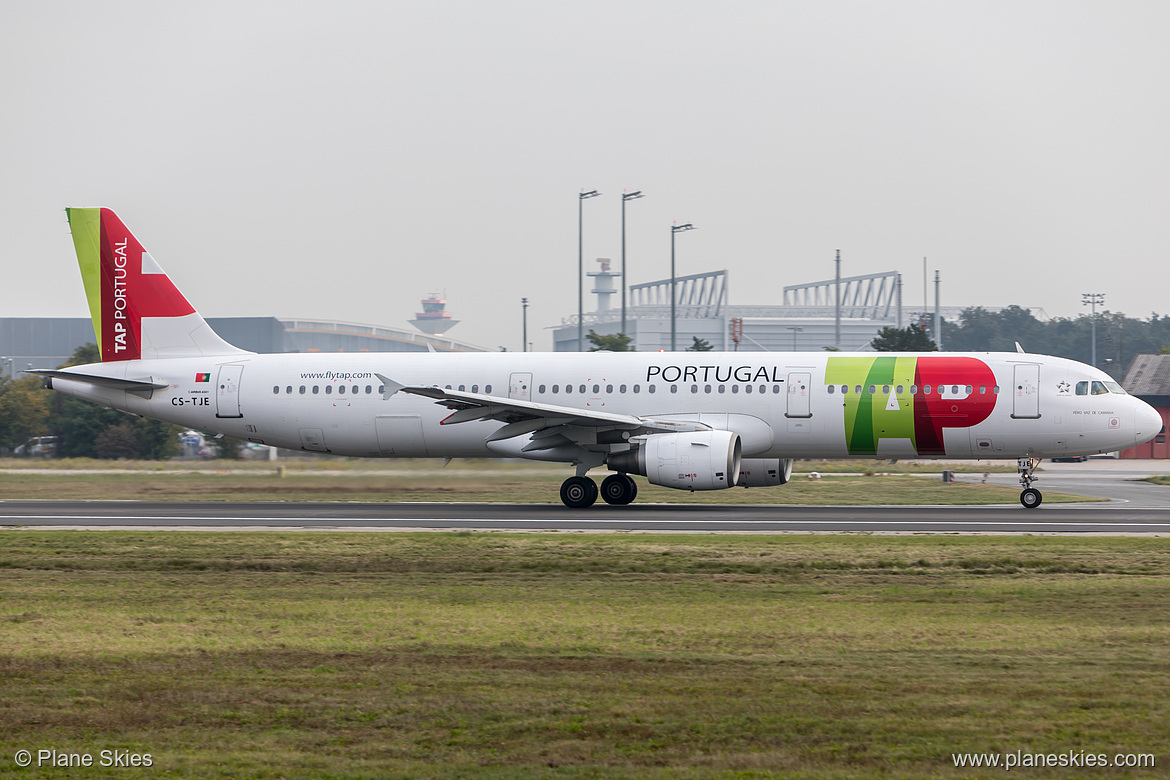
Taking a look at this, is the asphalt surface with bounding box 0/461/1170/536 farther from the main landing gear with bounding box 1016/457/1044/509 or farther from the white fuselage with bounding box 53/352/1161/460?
the white fuselage with bounding box 53/352/1161/460

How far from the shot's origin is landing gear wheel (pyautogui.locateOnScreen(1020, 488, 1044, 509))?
2595 centimetres

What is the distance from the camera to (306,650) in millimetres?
10297

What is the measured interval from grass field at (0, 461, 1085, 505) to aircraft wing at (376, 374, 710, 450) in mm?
1421

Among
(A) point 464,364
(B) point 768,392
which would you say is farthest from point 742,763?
(A) point 464,364

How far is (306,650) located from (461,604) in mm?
2728

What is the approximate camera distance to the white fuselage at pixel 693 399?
2538cm

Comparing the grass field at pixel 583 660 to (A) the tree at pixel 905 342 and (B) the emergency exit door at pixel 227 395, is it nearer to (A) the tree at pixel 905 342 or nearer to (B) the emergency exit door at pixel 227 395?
(B) the emergency exit door at pixel 227 395

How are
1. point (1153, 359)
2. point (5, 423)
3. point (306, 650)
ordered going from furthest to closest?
point (1153, 359) < point (5, 423) < point (306, 650)

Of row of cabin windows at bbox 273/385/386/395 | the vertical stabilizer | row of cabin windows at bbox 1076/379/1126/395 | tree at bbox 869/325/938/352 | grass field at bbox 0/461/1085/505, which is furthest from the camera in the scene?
tree at bbox 869/325/938/352

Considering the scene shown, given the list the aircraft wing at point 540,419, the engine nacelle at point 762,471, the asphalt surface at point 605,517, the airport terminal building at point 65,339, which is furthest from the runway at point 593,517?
the airport terminal building at point 65,339

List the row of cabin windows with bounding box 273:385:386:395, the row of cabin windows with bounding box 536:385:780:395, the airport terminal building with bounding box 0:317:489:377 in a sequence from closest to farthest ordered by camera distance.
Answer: the row of cabin windows with bounding box 536:385:780:395 < the row of cabin windows with bounding box 273:385:386:395 < the airport terminal building with bounding box 0:317:489:377

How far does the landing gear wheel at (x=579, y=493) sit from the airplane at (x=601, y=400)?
3 cm

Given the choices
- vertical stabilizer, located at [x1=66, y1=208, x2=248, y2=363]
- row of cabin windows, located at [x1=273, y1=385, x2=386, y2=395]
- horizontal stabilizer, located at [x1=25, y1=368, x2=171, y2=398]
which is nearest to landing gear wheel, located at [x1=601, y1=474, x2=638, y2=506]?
row of cabin windows, located at [x1=273, y1=385, x2=386, y2=395]

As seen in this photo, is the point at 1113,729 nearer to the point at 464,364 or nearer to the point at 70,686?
the point at 70,686
